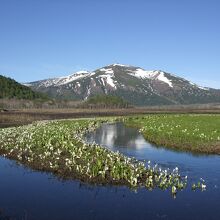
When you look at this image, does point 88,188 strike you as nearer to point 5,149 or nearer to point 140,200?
point 140,200

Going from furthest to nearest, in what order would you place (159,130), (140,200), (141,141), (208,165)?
(159,130) → (141,141) → (208,165) → (140,200)

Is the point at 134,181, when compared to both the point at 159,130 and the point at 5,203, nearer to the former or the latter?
the point at 5,203

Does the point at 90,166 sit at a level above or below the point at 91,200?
above

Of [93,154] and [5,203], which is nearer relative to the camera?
[5,203]

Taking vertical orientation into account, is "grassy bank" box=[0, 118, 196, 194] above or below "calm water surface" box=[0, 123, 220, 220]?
above

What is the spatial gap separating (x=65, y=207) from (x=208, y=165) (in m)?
15.3

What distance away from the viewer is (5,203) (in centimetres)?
2066

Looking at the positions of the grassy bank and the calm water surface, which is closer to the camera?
the calm water surface

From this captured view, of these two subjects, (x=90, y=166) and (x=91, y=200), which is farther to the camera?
(x=90, y=166)

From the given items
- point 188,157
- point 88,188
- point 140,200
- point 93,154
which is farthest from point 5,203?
point 188,157

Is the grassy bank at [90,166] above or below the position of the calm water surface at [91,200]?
above

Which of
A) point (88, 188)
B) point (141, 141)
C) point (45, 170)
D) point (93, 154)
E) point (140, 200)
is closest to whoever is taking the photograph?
point (140, 200)

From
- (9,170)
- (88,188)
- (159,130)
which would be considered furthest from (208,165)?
(159,130)

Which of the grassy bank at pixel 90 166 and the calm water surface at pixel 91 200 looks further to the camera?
the grassy bank at pixel 90 166
